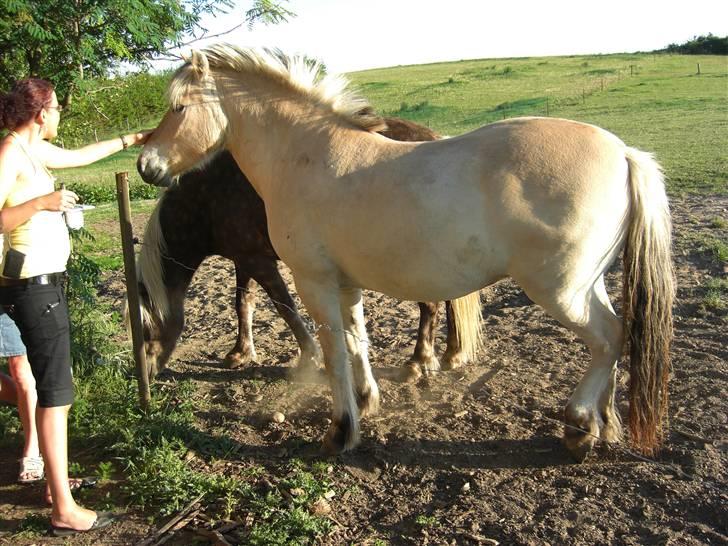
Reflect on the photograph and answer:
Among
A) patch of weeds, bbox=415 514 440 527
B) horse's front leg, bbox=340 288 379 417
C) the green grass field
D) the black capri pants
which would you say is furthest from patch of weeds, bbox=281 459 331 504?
the green grass field

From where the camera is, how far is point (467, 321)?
15.4 ft

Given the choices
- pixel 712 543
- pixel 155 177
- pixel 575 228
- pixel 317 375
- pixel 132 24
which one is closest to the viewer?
pixel 712 543

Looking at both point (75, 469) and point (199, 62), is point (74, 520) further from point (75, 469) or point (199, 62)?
point (199, 62)

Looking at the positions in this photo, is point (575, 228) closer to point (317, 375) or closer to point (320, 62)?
point (320, 62)

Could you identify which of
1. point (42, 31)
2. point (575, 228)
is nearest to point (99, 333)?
point (42, 31)

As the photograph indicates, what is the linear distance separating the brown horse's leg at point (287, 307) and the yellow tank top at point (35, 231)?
80.3 inches

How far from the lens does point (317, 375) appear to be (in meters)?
4.77

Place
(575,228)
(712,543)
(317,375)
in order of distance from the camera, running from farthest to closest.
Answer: (317,375)
(575,228)
(712,543)

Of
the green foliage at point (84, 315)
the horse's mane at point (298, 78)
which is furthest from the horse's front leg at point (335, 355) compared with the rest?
the green foliage at point (84, 315)

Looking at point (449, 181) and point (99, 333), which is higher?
point (449, 181)

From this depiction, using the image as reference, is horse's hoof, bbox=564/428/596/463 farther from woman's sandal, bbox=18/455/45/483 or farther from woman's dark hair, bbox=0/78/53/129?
woman's dark hair, bbox=0/78/53/129

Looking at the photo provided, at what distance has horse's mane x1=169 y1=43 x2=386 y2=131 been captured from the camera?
354 cm

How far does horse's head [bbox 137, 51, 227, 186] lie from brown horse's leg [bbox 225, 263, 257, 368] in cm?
152

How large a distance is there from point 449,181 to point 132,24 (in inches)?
94.1
